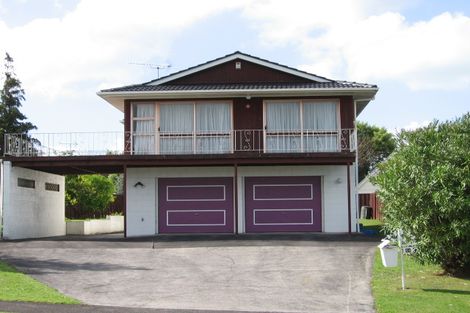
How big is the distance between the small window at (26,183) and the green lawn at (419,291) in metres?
12.9

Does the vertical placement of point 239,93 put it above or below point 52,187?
above

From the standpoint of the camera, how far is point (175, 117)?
22.7m

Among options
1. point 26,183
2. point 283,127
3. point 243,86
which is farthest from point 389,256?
point 26,183

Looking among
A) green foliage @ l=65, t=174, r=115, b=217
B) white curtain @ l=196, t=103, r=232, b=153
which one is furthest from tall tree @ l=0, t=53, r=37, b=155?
white curtain @ l=196, t=103, r=232, b=153

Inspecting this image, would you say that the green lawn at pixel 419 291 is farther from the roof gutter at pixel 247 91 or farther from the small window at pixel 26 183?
the small window at pixel 26 183

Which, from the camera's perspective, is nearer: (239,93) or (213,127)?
(239,93)

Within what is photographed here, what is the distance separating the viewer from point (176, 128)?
74.3ft

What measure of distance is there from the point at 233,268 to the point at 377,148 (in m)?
42.8

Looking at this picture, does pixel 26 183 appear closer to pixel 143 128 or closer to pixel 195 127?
pixel 143 128

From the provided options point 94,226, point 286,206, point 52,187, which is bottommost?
point 94,226

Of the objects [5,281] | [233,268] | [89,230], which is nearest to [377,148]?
[89,230]

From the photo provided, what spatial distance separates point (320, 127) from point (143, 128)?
628cm

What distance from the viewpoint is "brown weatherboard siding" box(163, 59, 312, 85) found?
925 inches

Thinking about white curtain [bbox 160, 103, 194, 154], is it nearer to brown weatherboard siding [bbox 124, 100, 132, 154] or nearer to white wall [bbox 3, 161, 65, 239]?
brown weatherboard siding [bbox 124, 100, 132, 154]
